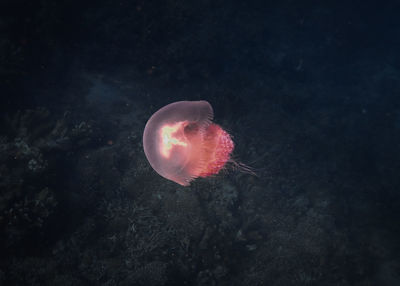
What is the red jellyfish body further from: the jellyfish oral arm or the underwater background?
the underwater background

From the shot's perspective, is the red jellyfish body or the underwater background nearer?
the red jellyfish body

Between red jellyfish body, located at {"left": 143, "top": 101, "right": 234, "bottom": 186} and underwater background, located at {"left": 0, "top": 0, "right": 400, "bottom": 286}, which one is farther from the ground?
red jellyfish body, located at {"left": 143, "top": 101, "right": 234, "bottom": 186}

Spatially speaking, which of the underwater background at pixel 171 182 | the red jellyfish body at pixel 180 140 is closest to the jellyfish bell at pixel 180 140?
the red jellyfish body at pixel 180 140

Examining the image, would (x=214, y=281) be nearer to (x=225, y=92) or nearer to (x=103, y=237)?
(x=103, y=237)

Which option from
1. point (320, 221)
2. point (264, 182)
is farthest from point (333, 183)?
point (264, 182)

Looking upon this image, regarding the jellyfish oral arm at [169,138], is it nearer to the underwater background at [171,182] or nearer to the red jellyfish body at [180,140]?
the red jellyfish body at [180,140]

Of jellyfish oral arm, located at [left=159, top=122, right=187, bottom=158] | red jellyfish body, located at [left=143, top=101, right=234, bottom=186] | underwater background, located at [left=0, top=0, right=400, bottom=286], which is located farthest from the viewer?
underwater background, located at [left=0, top=0, right=400, bottom=286]

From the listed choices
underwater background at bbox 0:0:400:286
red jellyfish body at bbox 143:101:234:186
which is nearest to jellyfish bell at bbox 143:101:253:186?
red jellyfish body at bbox 143:101:234:186
